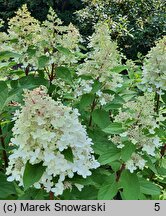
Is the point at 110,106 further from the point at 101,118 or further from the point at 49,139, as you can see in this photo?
the point at 49,139

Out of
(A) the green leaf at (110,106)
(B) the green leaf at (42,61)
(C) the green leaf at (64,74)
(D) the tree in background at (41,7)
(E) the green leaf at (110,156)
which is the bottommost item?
(E) the green leaf at (110,156)

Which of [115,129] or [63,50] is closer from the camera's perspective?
[115,129]

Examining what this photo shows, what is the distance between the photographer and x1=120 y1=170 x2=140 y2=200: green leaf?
1.73 metres

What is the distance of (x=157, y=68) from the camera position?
2.36m

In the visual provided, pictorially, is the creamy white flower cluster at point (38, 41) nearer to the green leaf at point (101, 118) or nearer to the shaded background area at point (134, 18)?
the green leaf at point (101, 118)

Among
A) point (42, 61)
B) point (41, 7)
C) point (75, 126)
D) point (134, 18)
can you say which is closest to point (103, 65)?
point (42, 61)

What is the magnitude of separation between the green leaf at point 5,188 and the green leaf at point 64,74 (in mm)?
765

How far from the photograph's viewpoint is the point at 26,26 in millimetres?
2502

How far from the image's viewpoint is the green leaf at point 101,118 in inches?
88.6

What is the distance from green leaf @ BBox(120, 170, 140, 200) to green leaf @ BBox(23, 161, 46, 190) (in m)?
0.46

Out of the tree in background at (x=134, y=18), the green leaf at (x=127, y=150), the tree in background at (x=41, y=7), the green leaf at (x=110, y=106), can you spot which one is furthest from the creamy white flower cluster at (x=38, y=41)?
the tree in background at (x=41, y=7)

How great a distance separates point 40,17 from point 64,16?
690 millimetres

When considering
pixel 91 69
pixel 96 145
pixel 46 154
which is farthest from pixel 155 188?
pixel 91 69

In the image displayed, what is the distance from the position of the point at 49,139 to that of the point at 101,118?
924mm
